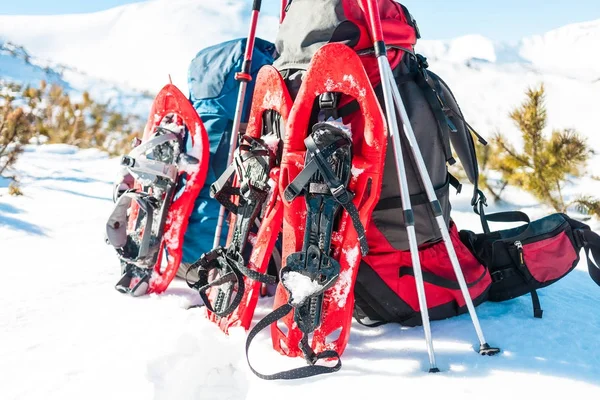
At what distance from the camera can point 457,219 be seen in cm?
403

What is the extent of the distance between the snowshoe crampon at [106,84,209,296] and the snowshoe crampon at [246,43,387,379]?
2.45ft

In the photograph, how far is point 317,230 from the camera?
146cm

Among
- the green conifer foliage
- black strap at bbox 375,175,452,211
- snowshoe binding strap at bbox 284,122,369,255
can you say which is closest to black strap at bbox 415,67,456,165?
black strap at bbox 375,175,452,211

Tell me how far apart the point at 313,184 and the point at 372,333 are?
0.65 metres

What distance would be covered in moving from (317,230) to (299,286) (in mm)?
198

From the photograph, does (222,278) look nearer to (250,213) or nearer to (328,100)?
(250,213)

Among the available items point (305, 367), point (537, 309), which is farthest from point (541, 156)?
point (305, 367)

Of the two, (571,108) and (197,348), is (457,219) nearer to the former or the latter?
(197,348)

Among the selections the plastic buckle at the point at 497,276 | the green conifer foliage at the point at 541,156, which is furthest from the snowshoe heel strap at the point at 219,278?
the green conifer foliage at the point at 541,156

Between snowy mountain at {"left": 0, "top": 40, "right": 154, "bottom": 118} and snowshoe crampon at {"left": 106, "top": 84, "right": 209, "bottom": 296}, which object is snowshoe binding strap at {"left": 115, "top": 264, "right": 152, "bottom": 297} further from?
snowy mountain at {"left": 0, "top": 40, "right": 154, "bottom": 118}

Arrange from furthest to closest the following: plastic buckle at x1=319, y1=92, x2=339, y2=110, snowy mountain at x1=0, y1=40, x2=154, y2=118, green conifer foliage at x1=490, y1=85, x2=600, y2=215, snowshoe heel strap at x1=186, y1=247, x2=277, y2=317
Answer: snowy mountain at x1=0, y1=40, x2=154, y2=118
green conifer foliage at x1=490, y1=85, x2=600, y2=215
snowshoe heel strap at x1=186, y1=247, x2=277, y2=317
plastic buckle at x1=319, y1=92, x2=339, y2=110

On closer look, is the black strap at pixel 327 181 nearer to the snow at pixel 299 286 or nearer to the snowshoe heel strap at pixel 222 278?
the snow at pixel 299 286

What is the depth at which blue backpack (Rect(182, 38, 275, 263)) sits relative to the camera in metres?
2.19

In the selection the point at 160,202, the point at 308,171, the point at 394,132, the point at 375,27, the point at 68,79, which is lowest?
the point at 160,202
